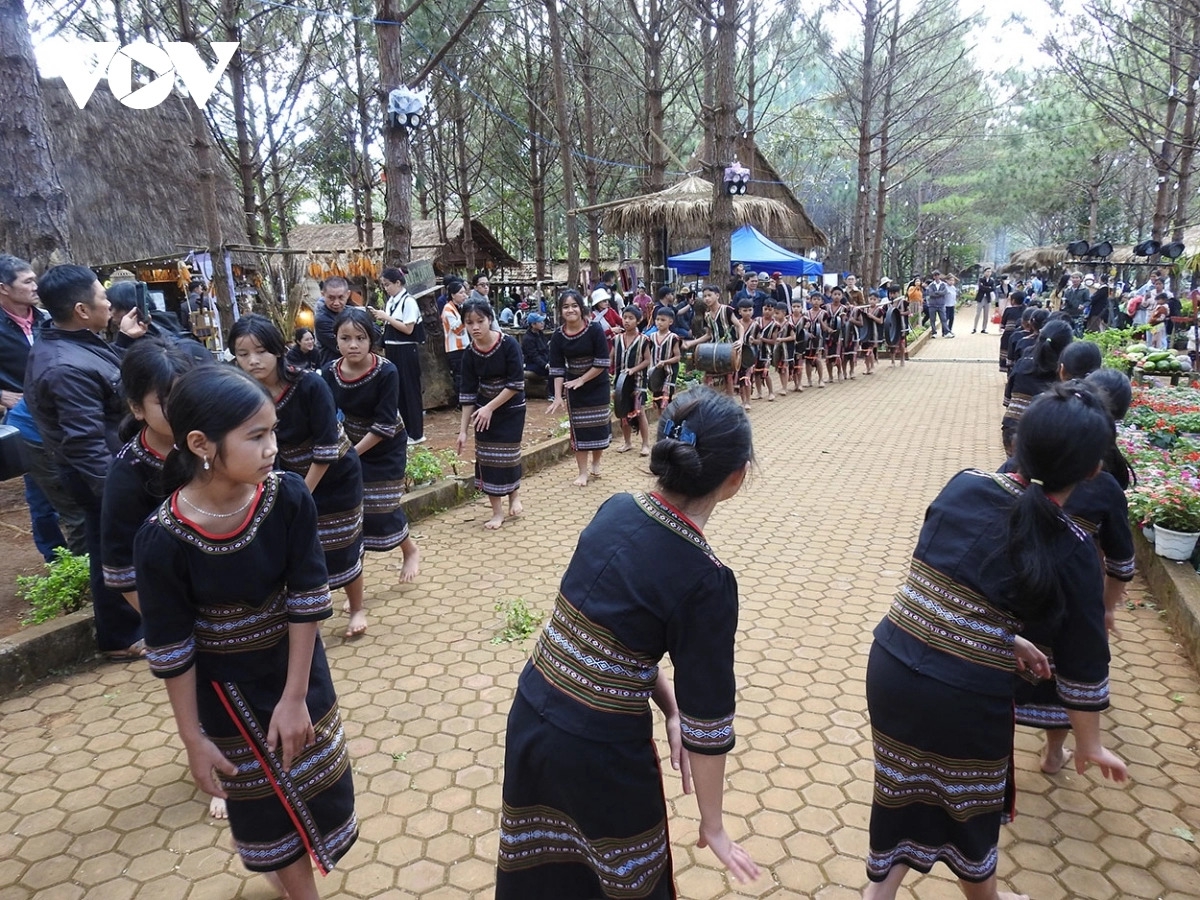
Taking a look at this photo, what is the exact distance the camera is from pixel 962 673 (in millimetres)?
1769

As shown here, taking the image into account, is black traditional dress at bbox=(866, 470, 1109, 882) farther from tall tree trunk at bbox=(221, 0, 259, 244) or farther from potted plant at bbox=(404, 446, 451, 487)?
tall tree trunk at bbox=(221, 0, 259, 244)

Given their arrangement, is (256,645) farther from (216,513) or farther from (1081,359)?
(1081,359)

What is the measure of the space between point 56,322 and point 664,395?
20.2 ft

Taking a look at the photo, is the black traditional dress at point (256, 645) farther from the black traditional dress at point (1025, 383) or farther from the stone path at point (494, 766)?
the black traditional dress at point (1025, 383)

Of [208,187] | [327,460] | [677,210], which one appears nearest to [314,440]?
[327,460]

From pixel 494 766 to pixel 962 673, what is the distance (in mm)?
1863

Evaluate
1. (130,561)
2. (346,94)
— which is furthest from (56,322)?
(346,94)

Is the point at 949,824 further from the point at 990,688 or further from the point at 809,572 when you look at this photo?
the point at 809,572

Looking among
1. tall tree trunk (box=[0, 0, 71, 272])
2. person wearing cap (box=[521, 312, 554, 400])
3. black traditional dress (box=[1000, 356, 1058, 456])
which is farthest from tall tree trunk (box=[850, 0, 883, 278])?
tall tree trunk (box=[0, 0, 71, 272])

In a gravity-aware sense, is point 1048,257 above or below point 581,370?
above

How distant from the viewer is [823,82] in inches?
2415

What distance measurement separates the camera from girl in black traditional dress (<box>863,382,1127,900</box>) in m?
1.70

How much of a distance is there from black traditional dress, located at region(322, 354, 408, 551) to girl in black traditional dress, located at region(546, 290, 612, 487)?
86.8 inches

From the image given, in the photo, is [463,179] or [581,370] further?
[463,179]
